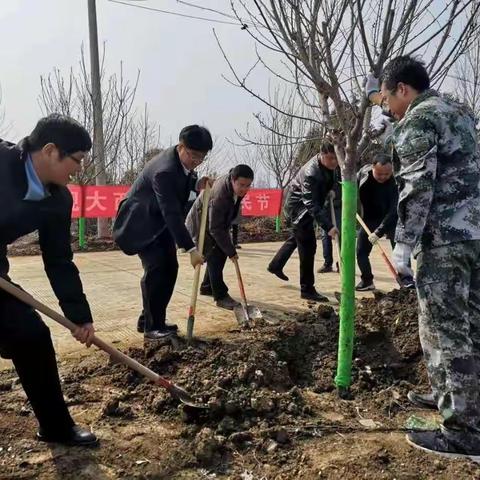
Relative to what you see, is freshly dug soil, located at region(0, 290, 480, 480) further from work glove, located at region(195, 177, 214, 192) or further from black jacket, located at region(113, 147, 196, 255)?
work glove, located at region(195, 177, 214, 192)

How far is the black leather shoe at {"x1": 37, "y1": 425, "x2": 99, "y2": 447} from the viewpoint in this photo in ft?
7.97

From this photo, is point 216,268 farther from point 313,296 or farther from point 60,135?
point 60,135

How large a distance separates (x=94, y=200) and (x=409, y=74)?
30.5 ft

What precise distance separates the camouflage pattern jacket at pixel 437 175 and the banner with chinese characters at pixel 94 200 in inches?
351

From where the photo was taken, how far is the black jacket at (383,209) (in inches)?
224

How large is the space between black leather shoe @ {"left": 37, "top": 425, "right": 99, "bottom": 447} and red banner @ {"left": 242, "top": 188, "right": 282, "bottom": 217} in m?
11.0

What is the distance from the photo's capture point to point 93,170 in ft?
41.1

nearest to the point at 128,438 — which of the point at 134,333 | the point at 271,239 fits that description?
the point at 134,333

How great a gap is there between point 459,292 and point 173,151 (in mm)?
2397

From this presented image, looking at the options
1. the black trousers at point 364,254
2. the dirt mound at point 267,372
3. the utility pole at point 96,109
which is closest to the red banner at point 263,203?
the utility pole at point 96,109

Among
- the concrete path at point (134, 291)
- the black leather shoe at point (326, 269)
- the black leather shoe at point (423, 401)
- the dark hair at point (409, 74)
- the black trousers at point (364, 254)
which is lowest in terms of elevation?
the black leather shoe at point (423, 401)

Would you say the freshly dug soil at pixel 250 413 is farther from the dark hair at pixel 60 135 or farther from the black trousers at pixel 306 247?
the black trousers at pixel 306 247

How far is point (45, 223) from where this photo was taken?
2.48 meters

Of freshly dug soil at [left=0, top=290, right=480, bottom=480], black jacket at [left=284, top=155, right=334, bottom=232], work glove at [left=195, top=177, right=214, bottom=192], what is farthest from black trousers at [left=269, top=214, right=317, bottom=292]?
freshly dug soil at [left=0, top=290, right=480, bottom=480]
